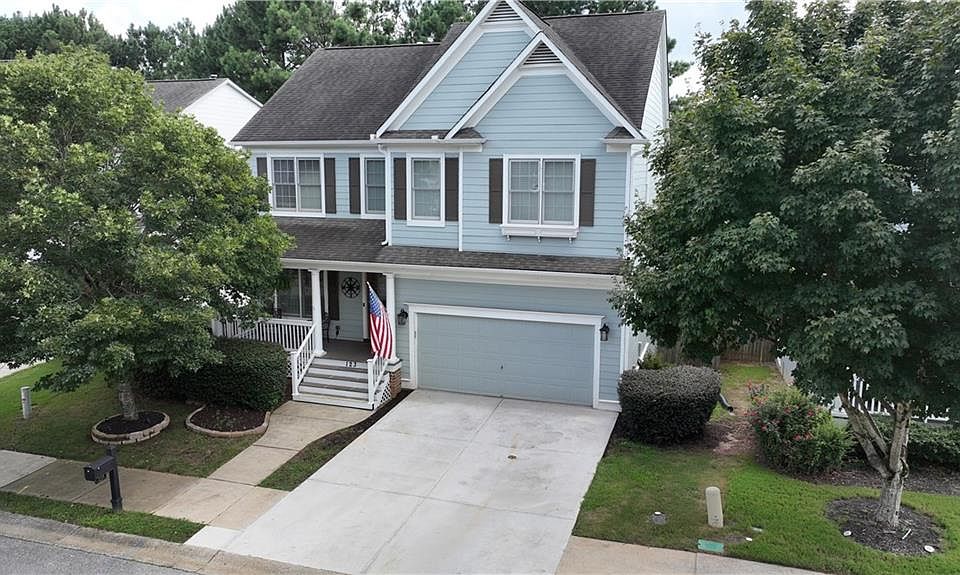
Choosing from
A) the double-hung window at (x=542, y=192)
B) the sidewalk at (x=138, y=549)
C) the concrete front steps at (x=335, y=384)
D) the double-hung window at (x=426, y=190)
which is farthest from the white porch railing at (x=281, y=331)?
the sidewalk at (x=138, y=549)

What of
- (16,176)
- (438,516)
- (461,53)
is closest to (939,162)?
(438,516)

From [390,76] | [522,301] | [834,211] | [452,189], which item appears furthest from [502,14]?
[834,211]

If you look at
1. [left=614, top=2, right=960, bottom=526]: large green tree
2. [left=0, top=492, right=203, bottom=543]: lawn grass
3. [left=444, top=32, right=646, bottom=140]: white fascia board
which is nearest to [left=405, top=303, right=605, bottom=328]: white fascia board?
[left=444, top=32, right=646, bottom=140]: white fascia board

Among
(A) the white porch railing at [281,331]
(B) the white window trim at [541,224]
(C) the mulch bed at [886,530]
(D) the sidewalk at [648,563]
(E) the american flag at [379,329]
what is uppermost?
(B) the white window trim at [541,224]

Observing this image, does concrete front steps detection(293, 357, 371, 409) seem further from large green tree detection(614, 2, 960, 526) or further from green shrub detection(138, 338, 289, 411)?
large green tree detection(614, 2, 960, 526)

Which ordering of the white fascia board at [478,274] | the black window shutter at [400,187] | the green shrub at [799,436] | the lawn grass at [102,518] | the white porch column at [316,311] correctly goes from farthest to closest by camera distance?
the white porch column at [316,311] < the black window shutter at [400,187] < the white fascia board at [478,274] < the green shrub at [799,436] < the lawn grass at [102,518]

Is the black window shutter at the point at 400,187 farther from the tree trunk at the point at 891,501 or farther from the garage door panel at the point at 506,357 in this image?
the tree trunk at the point at 891,501
